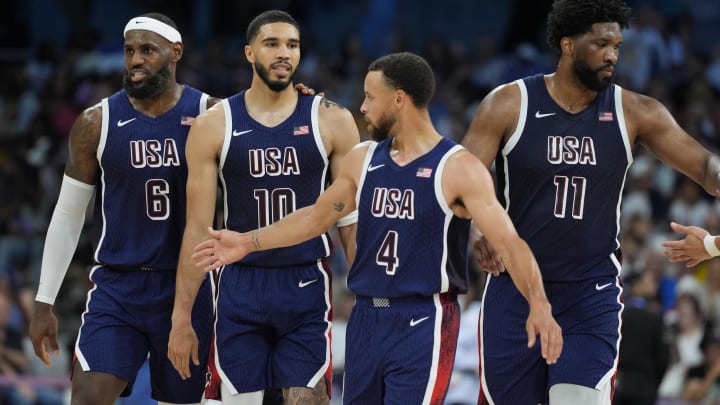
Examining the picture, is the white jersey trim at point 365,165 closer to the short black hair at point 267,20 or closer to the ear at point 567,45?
the short black hair at point 267,20

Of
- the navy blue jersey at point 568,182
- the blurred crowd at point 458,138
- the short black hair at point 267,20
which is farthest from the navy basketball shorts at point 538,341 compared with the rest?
the blurred crowd at point 458,138

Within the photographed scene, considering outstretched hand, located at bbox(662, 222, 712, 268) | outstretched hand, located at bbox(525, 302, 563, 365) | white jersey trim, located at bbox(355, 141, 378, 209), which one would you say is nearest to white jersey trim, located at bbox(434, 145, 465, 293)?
white jersey trim, located at bbox(355, 141, 378, 209)

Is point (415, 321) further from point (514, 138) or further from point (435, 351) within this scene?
point (514, 138)

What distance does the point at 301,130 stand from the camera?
7121mm

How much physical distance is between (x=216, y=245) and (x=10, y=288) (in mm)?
7470

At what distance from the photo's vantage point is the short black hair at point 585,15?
683cm

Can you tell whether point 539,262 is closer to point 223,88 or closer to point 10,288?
point 10,288

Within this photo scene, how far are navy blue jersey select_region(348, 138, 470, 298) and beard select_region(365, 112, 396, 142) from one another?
134 millimetres

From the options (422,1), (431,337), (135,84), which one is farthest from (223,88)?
(431,337)

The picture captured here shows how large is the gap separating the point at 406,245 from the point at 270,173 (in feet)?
3.65

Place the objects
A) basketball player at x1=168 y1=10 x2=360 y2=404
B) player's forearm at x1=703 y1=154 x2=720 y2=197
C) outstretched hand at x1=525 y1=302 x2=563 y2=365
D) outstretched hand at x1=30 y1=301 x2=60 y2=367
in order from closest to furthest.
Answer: outstretched hand at x1=525 y1=302 x2=563 y2=365
player's forearm at x1=703 y1=154 x2=720 y2=197
basketball player at x1=168 y1=10 x2=360 y2=404
outstretched hand at x1=30 y1=301 x2=60 y2=367

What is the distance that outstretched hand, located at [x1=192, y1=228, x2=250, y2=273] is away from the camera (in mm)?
6609

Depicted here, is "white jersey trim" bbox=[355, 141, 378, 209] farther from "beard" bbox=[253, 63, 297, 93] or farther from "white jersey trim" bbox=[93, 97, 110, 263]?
"white jersey trim" bbox=[93, 97, 110, 263]

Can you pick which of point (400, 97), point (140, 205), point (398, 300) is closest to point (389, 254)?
point (398, 300)
